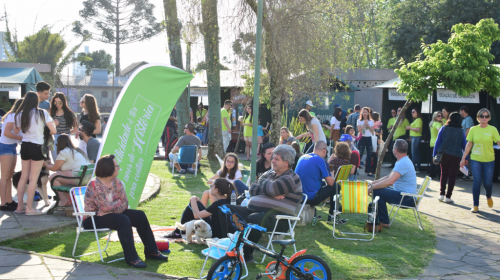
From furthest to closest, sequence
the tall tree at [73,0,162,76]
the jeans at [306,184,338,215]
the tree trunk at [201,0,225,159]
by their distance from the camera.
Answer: the tall tree at [73,0,162,76], the tree trunk at [201,0,225,159], the jeans at [306,184,338,215]

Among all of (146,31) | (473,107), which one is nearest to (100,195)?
(473,107)

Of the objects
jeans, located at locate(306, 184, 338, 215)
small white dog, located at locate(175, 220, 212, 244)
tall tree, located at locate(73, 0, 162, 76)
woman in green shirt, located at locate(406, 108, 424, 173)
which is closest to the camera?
small white dog, located at locate(175, 220, 212, 244)

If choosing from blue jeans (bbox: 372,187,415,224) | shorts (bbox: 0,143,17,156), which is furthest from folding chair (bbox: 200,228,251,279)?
shorts (bbox: 0,143,17,156)

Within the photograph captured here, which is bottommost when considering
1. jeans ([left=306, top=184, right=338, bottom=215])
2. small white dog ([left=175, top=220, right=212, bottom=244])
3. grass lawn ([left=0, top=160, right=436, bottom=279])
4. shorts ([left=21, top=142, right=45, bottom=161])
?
grass lawn ([left=0, top=160, right=436, bottom=279])

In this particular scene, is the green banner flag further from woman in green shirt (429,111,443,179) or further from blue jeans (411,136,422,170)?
blue jeans (411,136,422,170)

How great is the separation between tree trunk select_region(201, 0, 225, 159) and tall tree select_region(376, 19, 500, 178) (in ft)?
15.6

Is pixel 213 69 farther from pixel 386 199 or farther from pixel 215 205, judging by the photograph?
pixel 215 205

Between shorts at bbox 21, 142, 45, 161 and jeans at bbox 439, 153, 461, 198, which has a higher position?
shorts at bbox 21, 142, 45, 161

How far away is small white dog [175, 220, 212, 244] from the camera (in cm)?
553

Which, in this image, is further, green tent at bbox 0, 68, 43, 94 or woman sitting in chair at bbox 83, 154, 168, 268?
green tent at bbox 0, 68, 43, 94

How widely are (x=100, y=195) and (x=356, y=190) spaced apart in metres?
3.43

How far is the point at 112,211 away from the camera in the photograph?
4.91 m

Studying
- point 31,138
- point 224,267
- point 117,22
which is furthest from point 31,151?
point 117,22

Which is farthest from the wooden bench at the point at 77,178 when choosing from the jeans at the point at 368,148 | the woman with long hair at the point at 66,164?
the jeans at the point at 368,148
